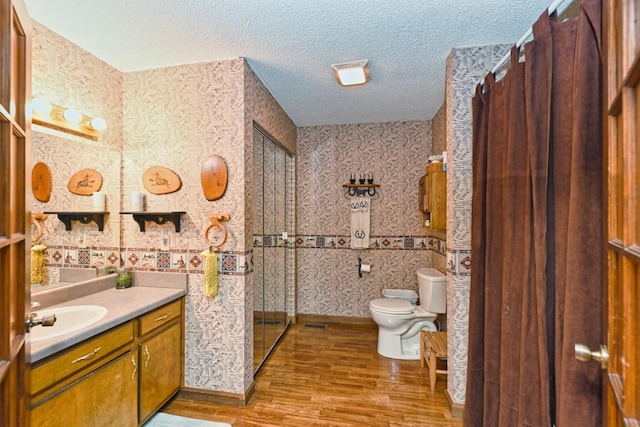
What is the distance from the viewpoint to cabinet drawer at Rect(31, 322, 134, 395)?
1.20m

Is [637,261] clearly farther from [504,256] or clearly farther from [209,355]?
[209,355]

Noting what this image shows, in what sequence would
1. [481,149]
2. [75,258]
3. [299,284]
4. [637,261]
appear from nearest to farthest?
1. [637,261]
2. [481,149]
3. [75,258]
4. [299,284]

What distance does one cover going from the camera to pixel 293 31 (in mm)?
1789

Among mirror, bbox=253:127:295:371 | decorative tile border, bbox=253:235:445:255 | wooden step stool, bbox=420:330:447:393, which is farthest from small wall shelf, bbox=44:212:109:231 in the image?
wooden step stool, bbox=420:330:447:393

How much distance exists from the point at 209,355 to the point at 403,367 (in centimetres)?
170

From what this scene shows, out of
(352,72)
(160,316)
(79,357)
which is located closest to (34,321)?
(79,357)

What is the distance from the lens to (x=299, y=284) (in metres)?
3.73

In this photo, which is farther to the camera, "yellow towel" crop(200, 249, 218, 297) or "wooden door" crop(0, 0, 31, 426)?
"yellow towel" crop(200, 249, 218, 297)

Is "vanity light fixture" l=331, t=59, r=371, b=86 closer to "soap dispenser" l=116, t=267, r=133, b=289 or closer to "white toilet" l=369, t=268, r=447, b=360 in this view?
"white toilet" l=369, t=268, r=447, b=360

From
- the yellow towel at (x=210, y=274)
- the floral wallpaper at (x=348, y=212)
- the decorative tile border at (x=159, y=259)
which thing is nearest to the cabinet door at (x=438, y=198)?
the floral wallpaper at (x=348, y=212)

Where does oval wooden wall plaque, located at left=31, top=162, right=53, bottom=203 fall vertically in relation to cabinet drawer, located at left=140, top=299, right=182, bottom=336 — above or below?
above

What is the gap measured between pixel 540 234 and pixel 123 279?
100 inches

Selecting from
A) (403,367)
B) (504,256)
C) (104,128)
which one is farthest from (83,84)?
(403,367)

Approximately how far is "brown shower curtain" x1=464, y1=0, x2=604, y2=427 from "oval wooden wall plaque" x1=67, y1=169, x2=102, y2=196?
2.55 m
